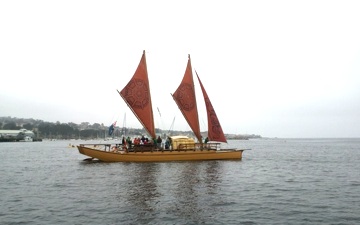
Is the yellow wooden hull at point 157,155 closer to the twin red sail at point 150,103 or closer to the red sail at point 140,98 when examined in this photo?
the twin red sail at point 150,103

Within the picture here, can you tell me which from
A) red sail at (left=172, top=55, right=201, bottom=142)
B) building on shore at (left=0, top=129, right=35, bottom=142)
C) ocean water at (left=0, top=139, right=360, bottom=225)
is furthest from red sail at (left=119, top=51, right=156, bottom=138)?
building on shore at (left=0, top=129, right=35, bottom=142)

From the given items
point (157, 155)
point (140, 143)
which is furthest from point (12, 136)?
point (157, 155)

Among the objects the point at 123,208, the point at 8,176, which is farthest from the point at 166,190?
the point at 8,176

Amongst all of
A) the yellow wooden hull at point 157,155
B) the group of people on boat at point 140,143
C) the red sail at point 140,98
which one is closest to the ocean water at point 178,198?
the yellow wooden hull at point 157,155

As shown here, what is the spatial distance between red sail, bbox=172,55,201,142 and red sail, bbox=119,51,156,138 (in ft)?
12.5

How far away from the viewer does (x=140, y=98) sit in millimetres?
44406

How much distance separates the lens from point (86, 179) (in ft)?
94.7

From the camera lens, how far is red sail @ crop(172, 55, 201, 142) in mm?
45344

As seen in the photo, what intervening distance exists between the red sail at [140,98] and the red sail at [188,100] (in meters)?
3.80

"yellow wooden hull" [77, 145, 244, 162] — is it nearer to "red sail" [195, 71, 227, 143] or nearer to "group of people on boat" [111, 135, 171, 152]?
"group of people on boat" [111, 135, 171, 152]

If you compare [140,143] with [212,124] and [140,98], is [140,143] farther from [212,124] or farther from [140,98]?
[212,124]

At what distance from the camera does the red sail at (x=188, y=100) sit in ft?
149

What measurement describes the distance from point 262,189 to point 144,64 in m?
26.4

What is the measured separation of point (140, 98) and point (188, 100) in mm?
6451
